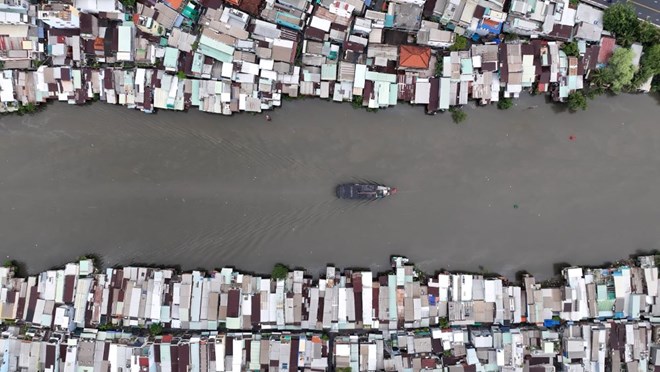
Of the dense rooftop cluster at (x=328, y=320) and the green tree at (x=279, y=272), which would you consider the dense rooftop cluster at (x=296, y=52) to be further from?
the dense rooftop cluster at (x=328, y=320)

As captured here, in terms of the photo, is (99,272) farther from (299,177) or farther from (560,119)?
(560,119)

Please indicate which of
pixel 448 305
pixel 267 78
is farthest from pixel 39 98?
pixel 448 305

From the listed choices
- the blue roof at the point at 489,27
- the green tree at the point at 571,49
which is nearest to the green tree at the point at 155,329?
the blue roof at the point at 489,27

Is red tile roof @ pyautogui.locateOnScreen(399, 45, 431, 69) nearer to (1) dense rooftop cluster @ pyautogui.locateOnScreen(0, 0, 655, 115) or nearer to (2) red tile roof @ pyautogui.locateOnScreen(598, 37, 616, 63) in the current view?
(1) dense rooftop cluster @ pyautogui.locateOnScreen(0, 0, 655, 115)

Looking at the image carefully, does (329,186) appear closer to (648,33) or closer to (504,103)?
(504,103)

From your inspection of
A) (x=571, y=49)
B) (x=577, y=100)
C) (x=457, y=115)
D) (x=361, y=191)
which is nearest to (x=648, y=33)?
(x=571, y=49)

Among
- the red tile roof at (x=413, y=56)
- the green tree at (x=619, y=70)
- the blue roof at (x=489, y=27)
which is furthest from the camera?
the blue roof at (x=489, y=27)
